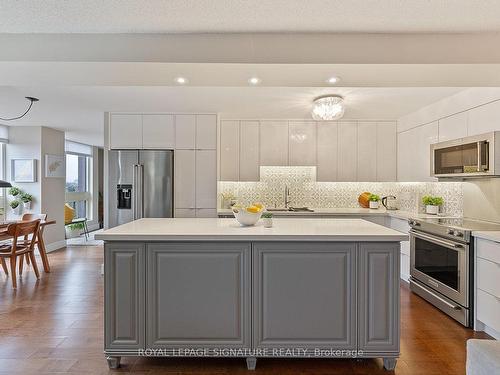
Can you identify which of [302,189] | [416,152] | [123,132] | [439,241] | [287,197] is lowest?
[439,241]

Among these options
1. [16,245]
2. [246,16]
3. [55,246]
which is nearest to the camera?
[246,16]

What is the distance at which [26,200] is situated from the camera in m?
6.09

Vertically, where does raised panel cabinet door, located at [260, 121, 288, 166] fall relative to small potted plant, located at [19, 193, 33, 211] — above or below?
above

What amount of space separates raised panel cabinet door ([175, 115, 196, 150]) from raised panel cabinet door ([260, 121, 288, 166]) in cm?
109

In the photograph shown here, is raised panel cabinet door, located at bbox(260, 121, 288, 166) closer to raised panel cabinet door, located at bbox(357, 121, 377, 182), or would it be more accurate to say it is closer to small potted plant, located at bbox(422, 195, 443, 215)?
raised panel cabinet door, located at bbox(357, 121, 377, 182)

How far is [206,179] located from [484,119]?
3.46 m

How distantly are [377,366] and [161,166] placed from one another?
3709 mm

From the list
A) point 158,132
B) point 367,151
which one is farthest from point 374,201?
point 158,132

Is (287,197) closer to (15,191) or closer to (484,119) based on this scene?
(484,119)

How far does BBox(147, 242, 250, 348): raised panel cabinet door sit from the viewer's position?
7.67ft

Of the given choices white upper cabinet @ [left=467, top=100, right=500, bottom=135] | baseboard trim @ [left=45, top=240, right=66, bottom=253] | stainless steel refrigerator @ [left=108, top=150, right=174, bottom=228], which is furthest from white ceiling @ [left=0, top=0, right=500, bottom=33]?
baseboard trim @ [left=45, top=240, right=66, bottom=253]

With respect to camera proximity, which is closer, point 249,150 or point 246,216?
point 246,216

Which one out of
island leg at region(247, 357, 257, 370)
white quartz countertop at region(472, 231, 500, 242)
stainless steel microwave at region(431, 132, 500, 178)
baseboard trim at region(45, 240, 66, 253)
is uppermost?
stainless steel microwave at region(431, 132, 500, 178)

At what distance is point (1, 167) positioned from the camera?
241 inches
